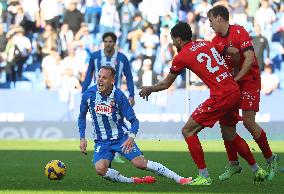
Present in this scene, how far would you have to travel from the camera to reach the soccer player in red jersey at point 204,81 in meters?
10.3

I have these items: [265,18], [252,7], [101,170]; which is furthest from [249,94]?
[252,7]

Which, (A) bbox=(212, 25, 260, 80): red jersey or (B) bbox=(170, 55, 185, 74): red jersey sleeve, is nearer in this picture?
(B) bbox=(170, 55, 185, 74): red jersey sleeve

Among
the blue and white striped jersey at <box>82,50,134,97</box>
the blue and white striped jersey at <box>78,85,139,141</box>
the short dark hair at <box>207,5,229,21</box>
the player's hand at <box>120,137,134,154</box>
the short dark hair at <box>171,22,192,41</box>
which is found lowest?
the player's hand at <box>120,137,134,154</box>

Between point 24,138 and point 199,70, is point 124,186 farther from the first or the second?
point 24,138

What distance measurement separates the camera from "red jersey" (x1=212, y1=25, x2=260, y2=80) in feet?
36.4

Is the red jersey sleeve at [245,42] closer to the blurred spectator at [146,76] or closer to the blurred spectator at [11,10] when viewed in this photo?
the blurred spectator at [146,76]

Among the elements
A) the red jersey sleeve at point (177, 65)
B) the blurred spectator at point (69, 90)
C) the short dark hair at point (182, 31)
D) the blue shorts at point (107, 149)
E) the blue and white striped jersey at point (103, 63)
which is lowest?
the blurred spectator at point (69, 90)

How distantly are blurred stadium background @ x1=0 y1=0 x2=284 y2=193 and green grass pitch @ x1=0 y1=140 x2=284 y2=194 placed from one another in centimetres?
219

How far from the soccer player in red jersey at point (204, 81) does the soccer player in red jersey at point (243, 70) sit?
0.47 m

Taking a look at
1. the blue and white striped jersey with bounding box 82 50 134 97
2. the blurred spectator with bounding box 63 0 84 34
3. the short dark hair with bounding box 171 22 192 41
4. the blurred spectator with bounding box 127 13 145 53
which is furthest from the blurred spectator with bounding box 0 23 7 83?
the short dark hair with bounding box 171 22 192 41

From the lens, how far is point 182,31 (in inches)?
400

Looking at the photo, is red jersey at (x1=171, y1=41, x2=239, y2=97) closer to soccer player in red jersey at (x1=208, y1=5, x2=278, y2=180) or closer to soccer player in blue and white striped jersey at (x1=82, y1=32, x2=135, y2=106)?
soccer player in red jersey at (x1=208, y1=5, x2=278, y2=180)

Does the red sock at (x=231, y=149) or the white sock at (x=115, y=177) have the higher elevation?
the red sock at (x=231, y=149)

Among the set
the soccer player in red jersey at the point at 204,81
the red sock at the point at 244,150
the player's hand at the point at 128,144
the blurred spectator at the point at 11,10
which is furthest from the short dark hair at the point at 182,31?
the blurred spectator at the point at 11,10
